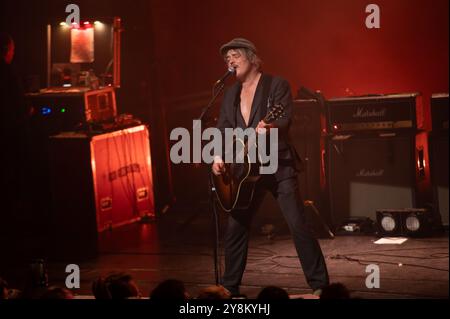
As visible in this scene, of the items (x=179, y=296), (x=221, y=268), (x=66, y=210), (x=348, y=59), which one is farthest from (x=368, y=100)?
(x=179, y=296)

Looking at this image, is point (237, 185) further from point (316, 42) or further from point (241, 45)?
point (316, 42)

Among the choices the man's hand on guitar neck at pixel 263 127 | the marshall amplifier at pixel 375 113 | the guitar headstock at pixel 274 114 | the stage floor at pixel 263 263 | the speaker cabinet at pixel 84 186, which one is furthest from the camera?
the speaker cabinet at pixel 84 186

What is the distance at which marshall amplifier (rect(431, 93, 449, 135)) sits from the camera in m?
8.20

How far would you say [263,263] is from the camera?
7.32 m

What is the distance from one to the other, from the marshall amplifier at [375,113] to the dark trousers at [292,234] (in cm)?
269

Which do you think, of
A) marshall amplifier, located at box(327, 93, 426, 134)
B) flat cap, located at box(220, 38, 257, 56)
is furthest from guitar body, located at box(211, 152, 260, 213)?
marshall amplifier, located at box(327, 93, 426, 134)

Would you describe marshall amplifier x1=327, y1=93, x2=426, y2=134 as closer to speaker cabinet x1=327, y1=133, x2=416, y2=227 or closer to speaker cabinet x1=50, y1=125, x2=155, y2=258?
speaker cabinet x1=327, y1=133, x2=416, y2=227

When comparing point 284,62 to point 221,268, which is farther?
point 284,62

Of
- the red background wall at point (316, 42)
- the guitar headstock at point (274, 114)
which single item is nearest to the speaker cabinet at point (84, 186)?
the red background wall at point (316, 42)

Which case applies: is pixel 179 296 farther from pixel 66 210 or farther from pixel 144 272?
pixel 66 210

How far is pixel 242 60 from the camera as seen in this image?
601 cm

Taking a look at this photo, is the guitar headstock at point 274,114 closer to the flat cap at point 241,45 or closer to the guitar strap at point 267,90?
the guitar strap at point 267,90

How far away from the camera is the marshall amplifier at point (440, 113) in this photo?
820 cm
